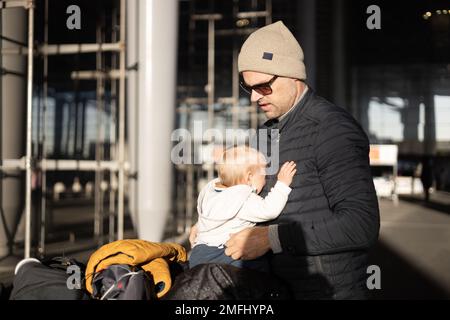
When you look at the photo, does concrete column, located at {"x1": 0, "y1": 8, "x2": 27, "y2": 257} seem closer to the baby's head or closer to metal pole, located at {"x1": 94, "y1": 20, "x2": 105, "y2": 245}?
metal pole, located at {"x1": 94, "y1": 20, "x2": 105, "y2": 245}

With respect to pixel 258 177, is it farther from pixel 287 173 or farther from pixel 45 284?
pixel 45 284

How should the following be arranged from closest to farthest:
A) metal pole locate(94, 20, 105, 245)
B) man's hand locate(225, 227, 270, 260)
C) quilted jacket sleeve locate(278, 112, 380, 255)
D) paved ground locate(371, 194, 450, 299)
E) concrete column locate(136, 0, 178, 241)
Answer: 1. quilted jacket sleeve locate(278, 112, 380, 255)
2. man's hand locate(225, 227, 270, 260)
3. concrete column locate(136, 0, 178, 241)
4. paved ground locate(371, 194, 450, 299)
5. metal pole locate(94, 20, 105, 245)

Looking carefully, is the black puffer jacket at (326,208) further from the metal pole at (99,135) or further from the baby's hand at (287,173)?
the metal pole at (99,135)

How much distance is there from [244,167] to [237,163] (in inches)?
1.7

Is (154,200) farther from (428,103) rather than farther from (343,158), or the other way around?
(428,103)

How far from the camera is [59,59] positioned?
17781 millimetres

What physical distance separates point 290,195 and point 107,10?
12.4 m

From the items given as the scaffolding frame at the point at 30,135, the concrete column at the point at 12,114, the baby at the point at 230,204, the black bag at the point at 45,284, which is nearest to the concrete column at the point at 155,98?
the scaffolding frame at the point at 30,135

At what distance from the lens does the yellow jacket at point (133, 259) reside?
1.91m

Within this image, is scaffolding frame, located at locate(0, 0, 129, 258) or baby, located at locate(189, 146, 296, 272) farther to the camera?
scaffolding frame, located at locate(0, 0, 129, 258)

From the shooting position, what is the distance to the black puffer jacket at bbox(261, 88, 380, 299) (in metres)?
1.74

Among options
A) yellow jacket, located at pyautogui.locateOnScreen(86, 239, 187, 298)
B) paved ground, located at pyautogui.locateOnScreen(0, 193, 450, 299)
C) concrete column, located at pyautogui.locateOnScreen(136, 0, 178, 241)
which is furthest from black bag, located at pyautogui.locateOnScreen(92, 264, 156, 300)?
concrete column, located at pyautogui.locateOnScreen(136, 0, 178, 241)

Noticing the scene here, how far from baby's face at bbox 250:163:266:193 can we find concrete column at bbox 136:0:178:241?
11.1 ft
